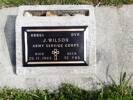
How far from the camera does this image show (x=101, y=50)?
6715mm

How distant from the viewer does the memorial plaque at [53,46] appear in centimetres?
641

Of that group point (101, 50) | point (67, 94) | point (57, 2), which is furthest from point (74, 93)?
point (57, 2)

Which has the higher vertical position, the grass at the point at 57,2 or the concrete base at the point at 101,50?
the grass at the point at 57,2

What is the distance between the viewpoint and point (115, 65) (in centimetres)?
663

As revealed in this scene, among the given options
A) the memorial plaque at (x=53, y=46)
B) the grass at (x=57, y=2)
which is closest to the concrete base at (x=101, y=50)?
the grass at (x=57, y=2)

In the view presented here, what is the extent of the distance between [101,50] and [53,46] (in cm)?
72

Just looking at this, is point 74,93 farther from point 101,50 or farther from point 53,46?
point 101,50

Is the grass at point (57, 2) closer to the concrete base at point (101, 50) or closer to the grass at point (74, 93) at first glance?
the concrete base at point (101, 50)

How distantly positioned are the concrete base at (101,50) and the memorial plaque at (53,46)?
240 mm

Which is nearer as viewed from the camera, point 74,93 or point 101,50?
point 74,93

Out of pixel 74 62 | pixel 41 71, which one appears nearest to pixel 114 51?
pixel 74 62

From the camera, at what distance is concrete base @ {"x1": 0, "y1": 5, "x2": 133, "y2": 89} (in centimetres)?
652

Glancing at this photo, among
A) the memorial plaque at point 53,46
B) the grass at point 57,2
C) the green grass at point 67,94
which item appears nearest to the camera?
the green grass at point 67,94

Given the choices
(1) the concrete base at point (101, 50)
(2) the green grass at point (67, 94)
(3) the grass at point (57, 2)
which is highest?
(3) the grass at point (57, 2)
